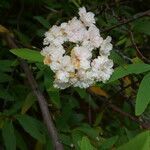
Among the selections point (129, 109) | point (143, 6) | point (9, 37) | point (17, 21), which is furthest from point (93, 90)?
point (143, 6)

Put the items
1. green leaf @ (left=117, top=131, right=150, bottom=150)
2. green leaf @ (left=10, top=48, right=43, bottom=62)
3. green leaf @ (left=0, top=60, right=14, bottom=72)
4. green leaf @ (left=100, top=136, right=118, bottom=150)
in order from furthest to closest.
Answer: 1. green leaf @ (left=0, top=60, right=14, bottom=72)
2. green leaf @ (left=100, top=136, right=118, bottom=150)
3. green leaf @ (left=10, top=48, right=43, bottom=62)
4. green leaf @ (left=117, top=131, right=150, bottom=150)

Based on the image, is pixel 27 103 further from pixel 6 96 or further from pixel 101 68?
pixel 101 68

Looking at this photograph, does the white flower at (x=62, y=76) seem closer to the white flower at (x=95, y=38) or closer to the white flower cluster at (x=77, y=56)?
the white flower cluster at (x=77, y=56)

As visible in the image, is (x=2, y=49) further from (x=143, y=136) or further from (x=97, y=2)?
(x=143, y=136)

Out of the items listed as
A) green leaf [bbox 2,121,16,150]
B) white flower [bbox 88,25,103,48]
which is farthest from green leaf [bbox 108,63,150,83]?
green leaf [bbox 2,121,16,150]

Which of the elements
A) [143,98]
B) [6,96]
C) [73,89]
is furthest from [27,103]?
[143,98]

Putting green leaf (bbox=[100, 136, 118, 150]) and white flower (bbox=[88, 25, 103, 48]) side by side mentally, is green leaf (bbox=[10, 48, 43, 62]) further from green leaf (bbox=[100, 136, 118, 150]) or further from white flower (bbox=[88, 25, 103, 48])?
green leaf (bbox=[100, 136, 118, 150])
